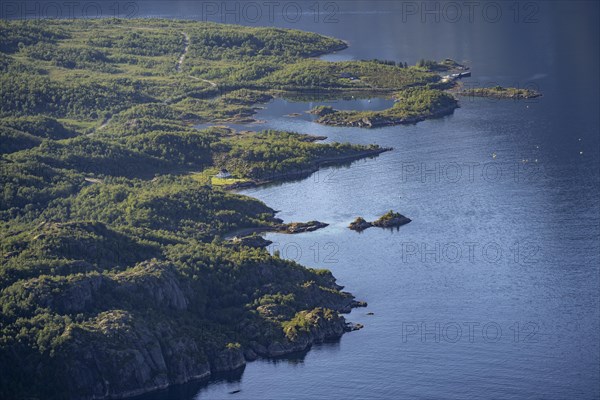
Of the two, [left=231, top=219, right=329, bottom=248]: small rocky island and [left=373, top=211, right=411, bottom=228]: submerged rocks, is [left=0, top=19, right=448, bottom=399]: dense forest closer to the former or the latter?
[left=231, top=219, right=329, bottom=248]: small rocky island

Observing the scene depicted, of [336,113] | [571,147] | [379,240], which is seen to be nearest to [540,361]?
[379,240]

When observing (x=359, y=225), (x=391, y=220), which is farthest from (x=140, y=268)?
(x=391, y=220)

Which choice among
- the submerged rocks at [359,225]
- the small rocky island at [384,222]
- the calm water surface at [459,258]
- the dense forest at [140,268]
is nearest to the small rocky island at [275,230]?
the calm water surface at [459,258]

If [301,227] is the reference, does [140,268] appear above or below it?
below

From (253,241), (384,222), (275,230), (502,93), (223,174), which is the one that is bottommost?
(253,241)

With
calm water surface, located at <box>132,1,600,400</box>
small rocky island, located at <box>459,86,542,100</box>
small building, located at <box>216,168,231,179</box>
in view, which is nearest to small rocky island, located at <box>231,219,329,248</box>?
calm water surface, located at <box>132,1,600,400</box>

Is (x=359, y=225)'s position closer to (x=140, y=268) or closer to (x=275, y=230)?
(x=275, y=230)
